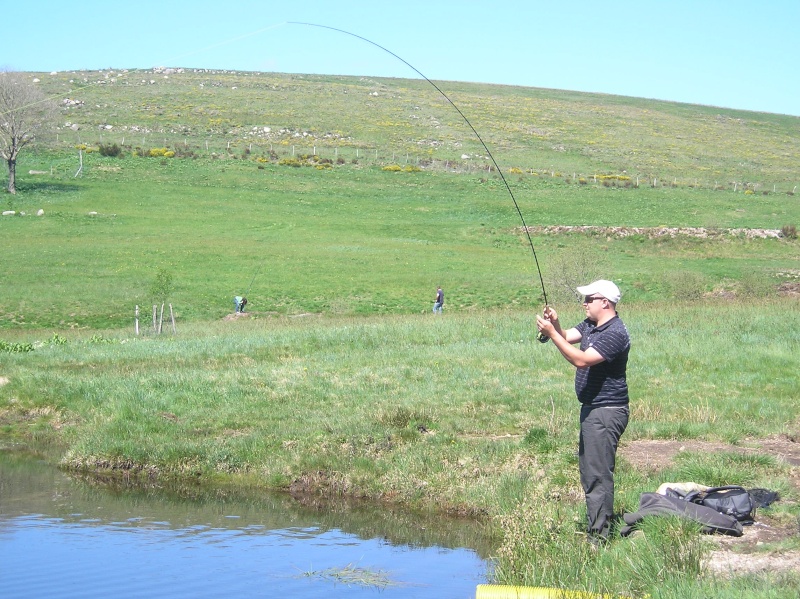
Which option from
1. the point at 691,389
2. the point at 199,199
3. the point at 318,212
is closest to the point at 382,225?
the point at 318,212

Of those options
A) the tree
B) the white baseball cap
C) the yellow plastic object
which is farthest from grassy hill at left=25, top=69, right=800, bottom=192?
the yellow plastic object

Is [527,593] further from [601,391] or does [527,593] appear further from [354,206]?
[354,206]

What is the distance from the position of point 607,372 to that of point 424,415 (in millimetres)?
6663

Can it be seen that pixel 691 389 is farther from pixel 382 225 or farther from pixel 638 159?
pixel 638 159

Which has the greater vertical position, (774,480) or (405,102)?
(405,102)

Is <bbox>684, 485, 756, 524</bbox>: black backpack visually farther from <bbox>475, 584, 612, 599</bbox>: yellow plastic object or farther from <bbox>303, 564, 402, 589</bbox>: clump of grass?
<bbox>303, 564, 402, 589</bbox>: clump of grass

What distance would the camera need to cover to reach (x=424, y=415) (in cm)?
1433

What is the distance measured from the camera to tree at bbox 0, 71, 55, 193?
57.1m

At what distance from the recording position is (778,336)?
20922 millimetres

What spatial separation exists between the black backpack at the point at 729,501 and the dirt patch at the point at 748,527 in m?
0.15

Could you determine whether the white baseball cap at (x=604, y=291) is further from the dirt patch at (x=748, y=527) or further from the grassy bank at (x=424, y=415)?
the dirt patch at (x=748, y=527)

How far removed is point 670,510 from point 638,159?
304ft

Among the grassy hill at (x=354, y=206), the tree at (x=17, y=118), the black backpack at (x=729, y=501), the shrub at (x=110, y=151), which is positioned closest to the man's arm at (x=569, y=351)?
the black backpack at (x=729, y=501)

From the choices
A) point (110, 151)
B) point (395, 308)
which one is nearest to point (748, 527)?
point (395, 308)
